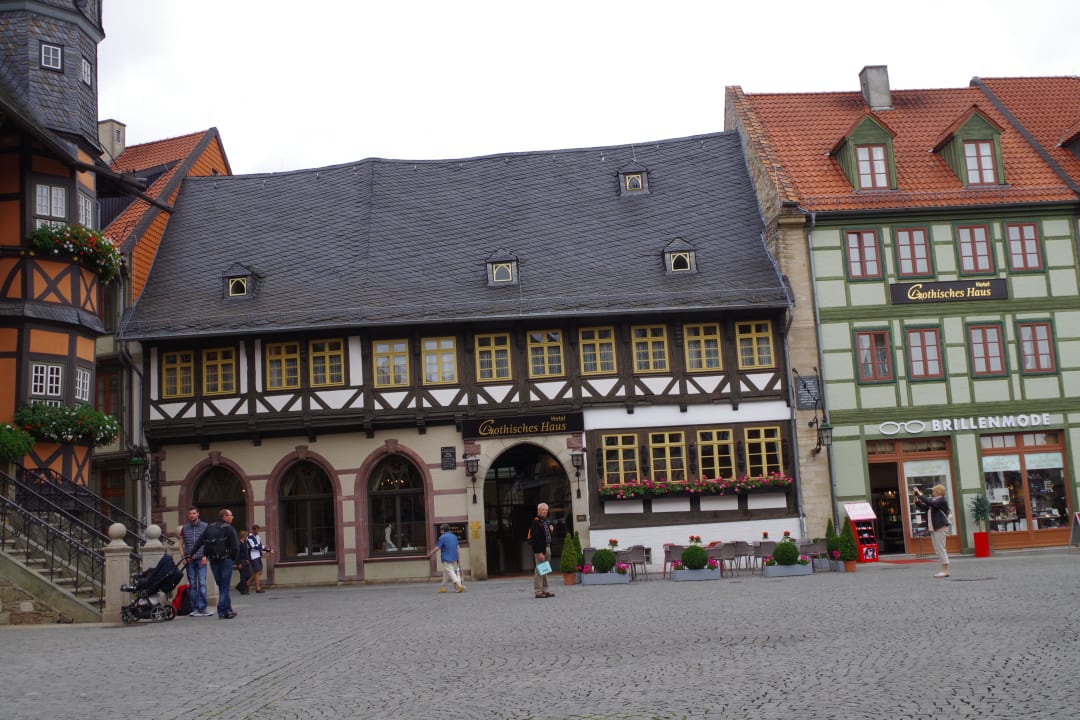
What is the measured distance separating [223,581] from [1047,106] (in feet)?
87.5

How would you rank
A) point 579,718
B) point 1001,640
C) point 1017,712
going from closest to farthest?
1. point 1017,712
2. point 579,718
3. point 1001,640

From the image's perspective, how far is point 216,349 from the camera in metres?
28.3

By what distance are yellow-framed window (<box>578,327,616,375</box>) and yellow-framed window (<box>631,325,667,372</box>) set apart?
22.2 inches

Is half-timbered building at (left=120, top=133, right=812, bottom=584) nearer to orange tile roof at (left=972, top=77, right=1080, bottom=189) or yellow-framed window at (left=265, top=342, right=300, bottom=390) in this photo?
yellow-framed window at (left=265, top=342, right=300, bottom=390)

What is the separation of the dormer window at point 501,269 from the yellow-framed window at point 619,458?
448 cm

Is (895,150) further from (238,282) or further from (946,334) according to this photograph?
(238,282)

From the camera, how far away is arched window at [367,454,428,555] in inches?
1097

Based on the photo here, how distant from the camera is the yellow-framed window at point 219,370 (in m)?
28.1

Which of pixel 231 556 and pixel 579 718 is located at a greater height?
pixel 231 556

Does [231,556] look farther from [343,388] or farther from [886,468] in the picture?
[886,468]

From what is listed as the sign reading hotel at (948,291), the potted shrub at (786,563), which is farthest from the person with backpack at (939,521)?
the sign reading hotel at (948,291)

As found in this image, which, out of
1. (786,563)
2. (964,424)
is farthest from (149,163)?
(964,424)

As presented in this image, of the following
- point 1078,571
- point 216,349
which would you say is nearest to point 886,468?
point 1078,571

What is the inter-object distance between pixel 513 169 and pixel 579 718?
26215mm
